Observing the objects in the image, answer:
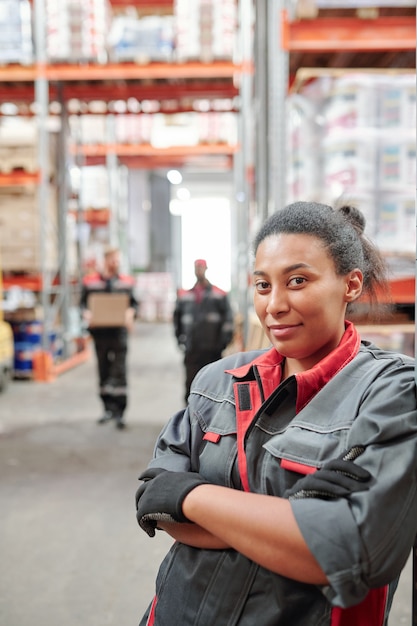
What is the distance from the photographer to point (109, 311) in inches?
238

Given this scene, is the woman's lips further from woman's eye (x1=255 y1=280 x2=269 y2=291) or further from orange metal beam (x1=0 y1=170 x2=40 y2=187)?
orange metal beam (x1=0 y1=170 x2=40 y2=187)

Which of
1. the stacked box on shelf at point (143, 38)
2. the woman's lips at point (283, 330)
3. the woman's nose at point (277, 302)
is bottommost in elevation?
the woman's lips at point (283, 330)

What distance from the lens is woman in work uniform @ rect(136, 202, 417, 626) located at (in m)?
A: 1.08

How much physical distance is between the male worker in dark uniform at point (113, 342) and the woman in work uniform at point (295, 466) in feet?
15.5

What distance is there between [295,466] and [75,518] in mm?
3002

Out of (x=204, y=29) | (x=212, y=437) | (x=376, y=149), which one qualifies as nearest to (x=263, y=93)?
(x=376, y=149)

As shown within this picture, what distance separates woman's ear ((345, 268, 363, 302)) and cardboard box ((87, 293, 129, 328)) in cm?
475

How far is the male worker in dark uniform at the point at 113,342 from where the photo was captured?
6137 millimetres

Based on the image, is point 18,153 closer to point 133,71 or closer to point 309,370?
point 133,71

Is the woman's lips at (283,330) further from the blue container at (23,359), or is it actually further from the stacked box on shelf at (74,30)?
the stacked box on shelf at (74,30)

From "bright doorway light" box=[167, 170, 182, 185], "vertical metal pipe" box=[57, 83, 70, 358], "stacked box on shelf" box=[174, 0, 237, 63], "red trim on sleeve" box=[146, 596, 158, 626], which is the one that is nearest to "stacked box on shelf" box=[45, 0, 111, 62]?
"vertical metal pipe" box=[57, 83, 70, 358]

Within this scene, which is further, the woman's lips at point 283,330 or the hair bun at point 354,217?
the hair bun at point 354,217

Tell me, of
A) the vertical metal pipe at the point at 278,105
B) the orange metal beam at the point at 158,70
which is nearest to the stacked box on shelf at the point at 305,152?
the vertical metal pipe at the point at 278,105

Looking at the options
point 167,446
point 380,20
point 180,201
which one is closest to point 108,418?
point 380,20
